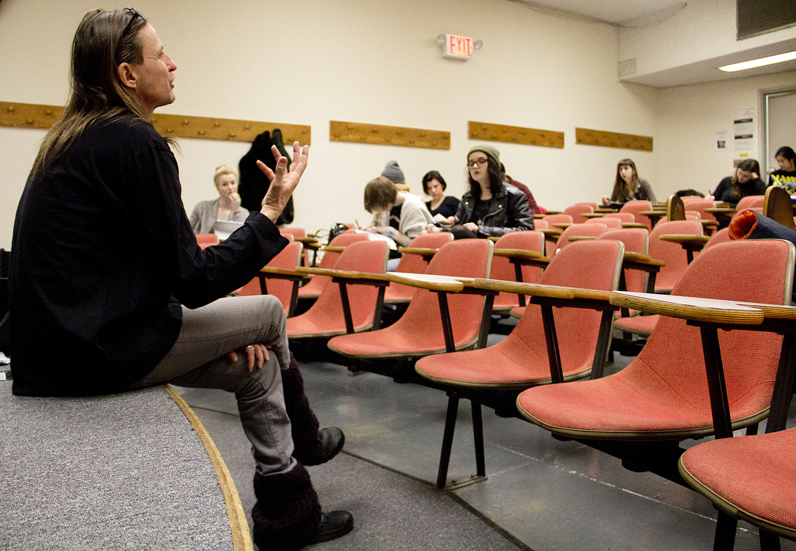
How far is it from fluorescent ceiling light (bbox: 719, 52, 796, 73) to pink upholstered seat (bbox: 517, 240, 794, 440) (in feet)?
30.0

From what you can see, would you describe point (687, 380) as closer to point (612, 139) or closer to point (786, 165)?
point (786, 165)

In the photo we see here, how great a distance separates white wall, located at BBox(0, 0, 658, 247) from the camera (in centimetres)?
595

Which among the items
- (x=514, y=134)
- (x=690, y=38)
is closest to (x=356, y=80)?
(x=514, y=134)

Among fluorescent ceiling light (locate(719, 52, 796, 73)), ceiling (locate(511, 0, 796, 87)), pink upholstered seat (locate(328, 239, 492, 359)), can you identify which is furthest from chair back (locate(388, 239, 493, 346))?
fluorescent ceiling light (locate(719, 52, 796, 73))

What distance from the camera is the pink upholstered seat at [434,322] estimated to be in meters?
2.31

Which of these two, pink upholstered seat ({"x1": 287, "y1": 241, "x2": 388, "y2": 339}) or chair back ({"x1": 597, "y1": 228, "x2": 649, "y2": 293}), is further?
pink upholstered seat ({"x1": 287, "y1": 241, "x2": 388, "y2": 339})

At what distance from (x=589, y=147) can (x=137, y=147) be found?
9.83 m

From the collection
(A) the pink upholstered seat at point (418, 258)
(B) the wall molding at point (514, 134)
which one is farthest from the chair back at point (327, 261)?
(B) the wall molding at point (514, 134)

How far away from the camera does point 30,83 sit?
586cm

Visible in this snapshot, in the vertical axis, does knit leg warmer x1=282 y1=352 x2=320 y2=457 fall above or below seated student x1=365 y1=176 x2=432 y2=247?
below

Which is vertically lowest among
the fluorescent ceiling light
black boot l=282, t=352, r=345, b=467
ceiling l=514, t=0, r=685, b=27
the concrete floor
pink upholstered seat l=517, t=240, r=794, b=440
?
the concrete floor

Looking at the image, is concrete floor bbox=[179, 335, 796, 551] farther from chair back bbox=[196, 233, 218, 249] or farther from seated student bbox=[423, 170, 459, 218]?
seated student bbox=[423, 170, 459, 218]

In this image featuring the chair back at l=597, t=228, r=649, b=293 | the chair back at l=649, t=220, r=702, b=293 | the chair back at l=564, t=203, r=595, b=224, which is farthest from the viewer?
the chair back at l=564, t=203, r=595, b=224

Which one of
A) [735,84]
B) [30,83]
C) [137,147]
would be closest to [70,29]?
[30,83]
